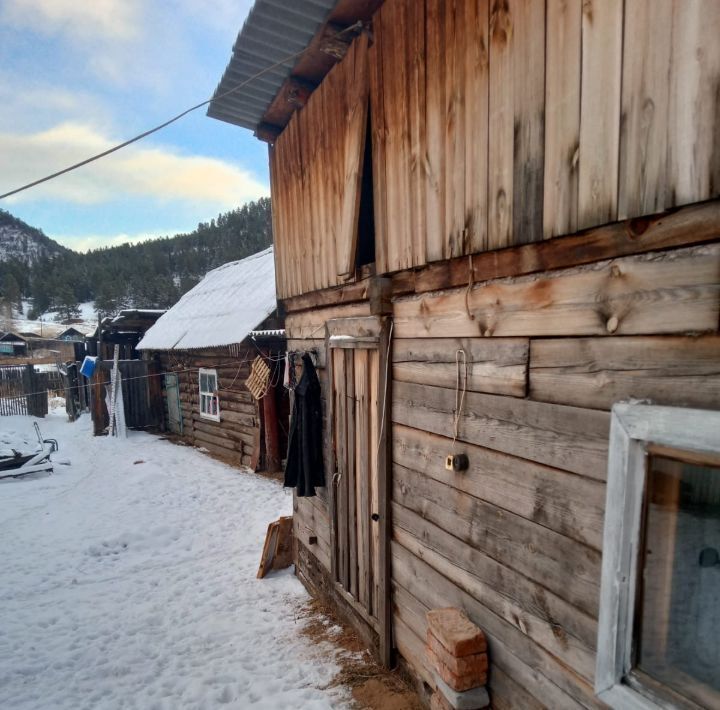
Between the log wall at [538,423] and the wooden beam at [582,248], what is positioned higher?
the wooden beam at [582,248]

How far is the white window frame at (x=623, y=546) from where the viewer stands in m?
1.57

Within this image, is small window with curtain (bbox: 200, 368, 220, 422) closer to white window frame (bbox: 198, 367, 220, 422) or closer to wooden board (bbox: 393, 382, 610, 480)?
white window frame (bbox: 198, 367, 220, 422)

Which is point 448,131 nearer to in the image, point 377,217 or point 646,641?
point 377,217

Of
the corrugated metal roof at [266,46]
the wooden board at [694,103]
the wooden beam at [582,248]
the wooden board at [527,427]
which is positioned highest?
the corrugated metal roof at [266,46]

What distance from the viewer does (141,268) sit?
70.6 meters

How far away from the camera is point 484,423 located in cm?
250

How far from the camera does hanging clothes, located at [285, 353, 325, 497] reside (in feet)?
16.5

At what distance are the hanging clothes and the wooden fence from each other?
19632 mm

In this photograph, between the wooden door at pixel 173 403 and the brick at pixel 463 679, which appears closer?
the brick at pixel 463 679

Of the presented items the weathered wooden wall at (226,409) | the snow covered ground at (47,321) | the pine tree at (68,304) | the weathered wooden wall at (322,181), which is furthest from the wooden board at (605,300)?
the pine tree at (68,304)

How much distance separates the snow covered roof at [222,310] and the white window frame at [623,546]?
886cm

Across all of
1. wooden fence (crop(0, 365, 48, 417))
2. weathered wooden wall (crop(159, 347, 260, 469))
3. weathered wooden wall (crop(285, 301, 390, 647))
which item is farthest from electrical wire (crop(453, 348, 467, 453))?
wooden fence (crop(0, 365, 48, 417))

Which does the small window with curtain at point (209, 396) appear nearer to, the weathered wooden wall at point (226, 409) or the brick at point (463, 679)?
the weathered wooden wall at point (226, 409)

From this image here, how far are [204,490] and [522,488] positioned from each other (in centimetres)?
870
